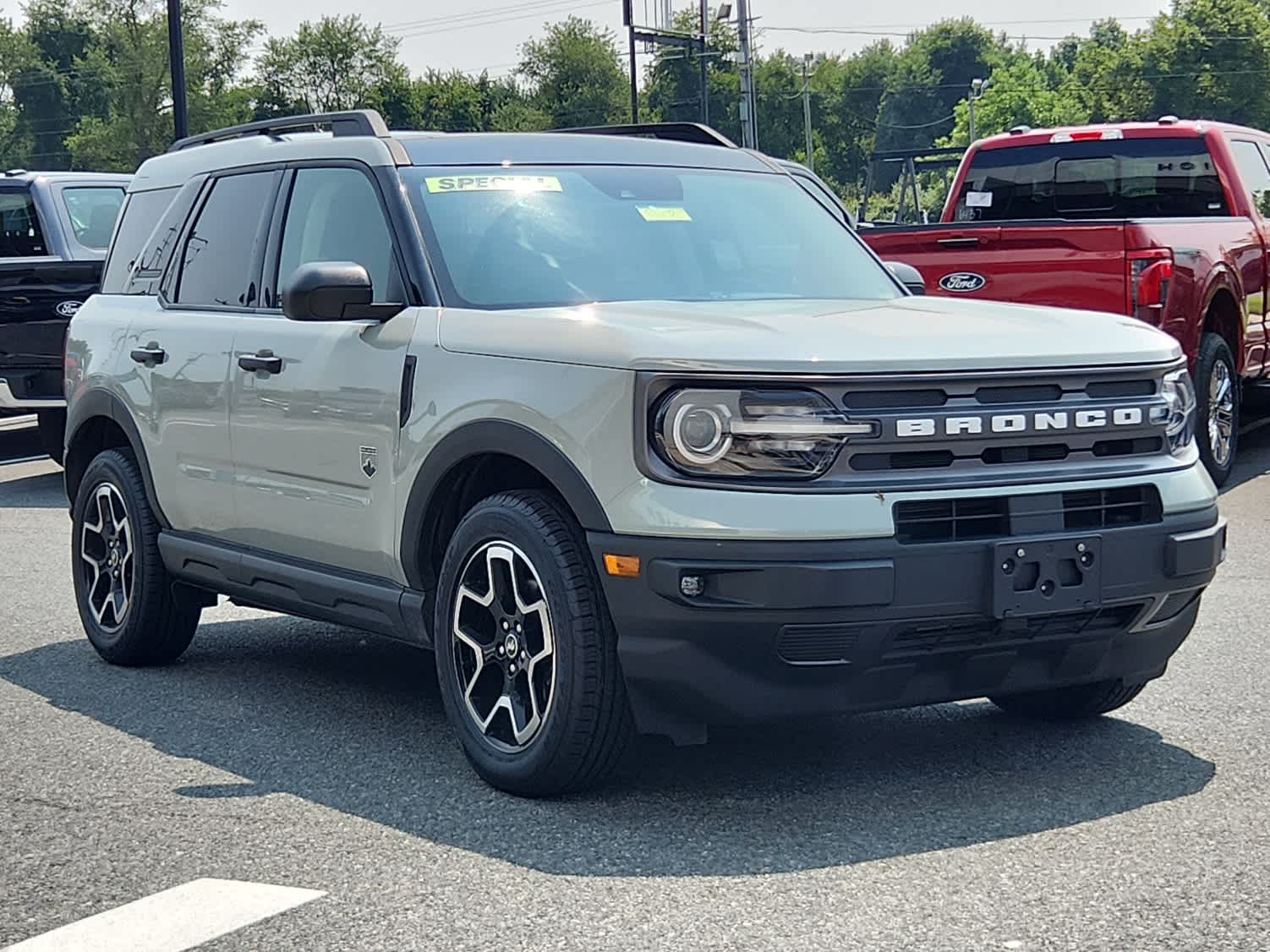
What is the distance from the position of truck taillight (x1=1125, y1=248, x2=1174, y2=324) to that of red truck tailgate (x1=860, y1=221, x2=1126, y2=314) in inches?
2.1

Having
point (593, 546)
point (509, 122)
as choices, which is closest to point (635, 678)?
point (593, 546)

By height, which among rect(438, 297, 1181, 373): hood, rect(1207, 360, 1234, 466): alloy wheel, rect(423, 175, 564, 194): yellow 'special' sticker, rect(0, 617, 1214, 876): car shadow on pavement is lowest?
rect(0, 617, 1214, 876): car shadow on pavement

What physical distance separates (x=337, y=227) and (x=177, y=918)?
266cm

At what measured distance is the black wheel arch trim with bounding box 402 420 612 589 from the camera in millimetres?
4969

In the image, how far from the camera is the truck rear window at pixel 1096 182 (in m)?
12.8

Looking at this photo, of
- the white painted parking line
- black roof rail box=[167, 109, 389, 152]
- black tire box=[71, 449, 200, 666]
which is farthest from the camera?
black tire box=[71, 449, 200, 666]

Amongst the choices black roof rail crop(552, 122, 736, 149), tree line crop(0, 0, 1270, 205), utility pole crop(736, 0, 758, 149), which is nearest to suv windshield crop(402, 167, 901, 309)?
black roof rail crop(552, 122, 736, 149)

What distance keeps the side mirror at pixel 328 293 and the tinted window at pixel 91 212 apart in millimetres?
10343

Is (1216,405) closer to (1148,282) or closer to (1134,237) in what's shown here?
(1148,282)

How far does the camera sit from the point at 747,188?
6.66 metres

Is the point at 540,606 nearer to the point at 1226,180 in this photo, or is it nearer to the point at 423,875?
the point at 423,875

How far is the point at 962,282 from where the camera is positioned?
36.0 ft

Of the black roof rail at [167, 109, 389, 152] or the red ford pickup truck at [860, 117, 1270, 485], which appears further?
the red ford pickup truck at [860, 117, 1270, 485]

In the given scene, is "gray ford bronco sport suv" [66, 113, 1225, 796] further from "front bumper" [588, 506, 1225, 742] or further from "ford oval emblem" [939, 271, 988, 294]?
"ford oval emblem" [939, 271, 988, 294]
